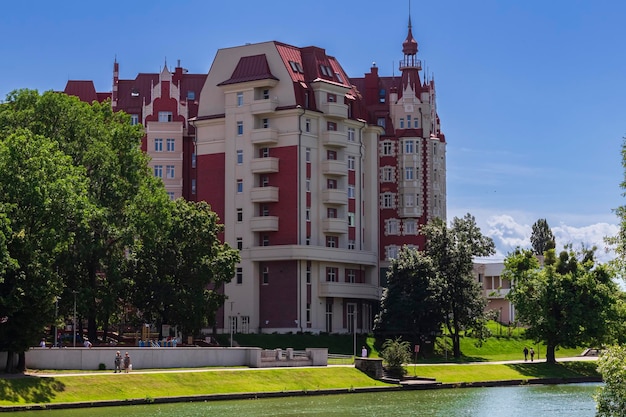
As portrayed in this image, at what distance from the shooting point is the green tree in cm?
6397

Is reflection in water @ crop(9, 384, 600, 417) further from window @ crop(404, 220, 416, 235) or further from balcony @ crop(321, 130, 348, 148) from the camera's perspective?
window @ crop(404, 220, 416, 235)

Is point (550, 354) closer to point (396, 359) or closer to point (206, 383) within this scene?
point (396, 359)

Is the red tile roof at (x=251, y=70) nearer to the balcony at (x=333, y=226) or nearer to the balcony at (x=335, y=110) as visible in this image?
the balcony at (x=335, y=110)

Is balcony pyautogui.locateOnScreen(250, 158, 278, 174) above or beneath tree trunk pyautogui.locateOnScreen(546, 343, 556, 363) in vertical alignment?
above

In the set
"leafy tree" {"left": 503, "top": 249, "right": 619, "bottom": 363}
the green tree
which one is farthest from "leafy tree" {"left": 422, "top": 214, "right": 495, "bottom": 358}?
the green tree

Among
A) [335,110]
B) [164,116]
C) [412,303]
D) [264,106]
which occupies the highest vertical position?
[164,116]

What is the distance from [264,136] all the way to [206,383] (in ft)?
144

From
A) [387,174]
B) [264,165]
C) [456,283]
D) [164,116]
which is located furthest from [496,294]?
[164,116]

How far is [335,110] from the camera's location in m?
115

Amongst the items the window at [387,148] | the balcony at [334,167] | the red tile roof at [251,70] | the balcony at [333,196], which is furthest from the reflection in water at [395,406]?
the window at [387,148]

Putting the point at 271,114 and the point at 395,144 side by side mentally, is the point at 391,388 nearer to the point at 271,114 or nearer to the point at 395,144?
the point at 271,114

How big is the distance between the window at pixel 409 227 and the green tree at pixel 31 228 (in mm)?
58013

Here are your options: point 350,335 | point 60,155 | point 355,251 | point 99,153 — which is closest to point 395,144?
point 355,251

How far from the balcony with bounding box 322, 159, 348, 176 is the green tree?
146ft
